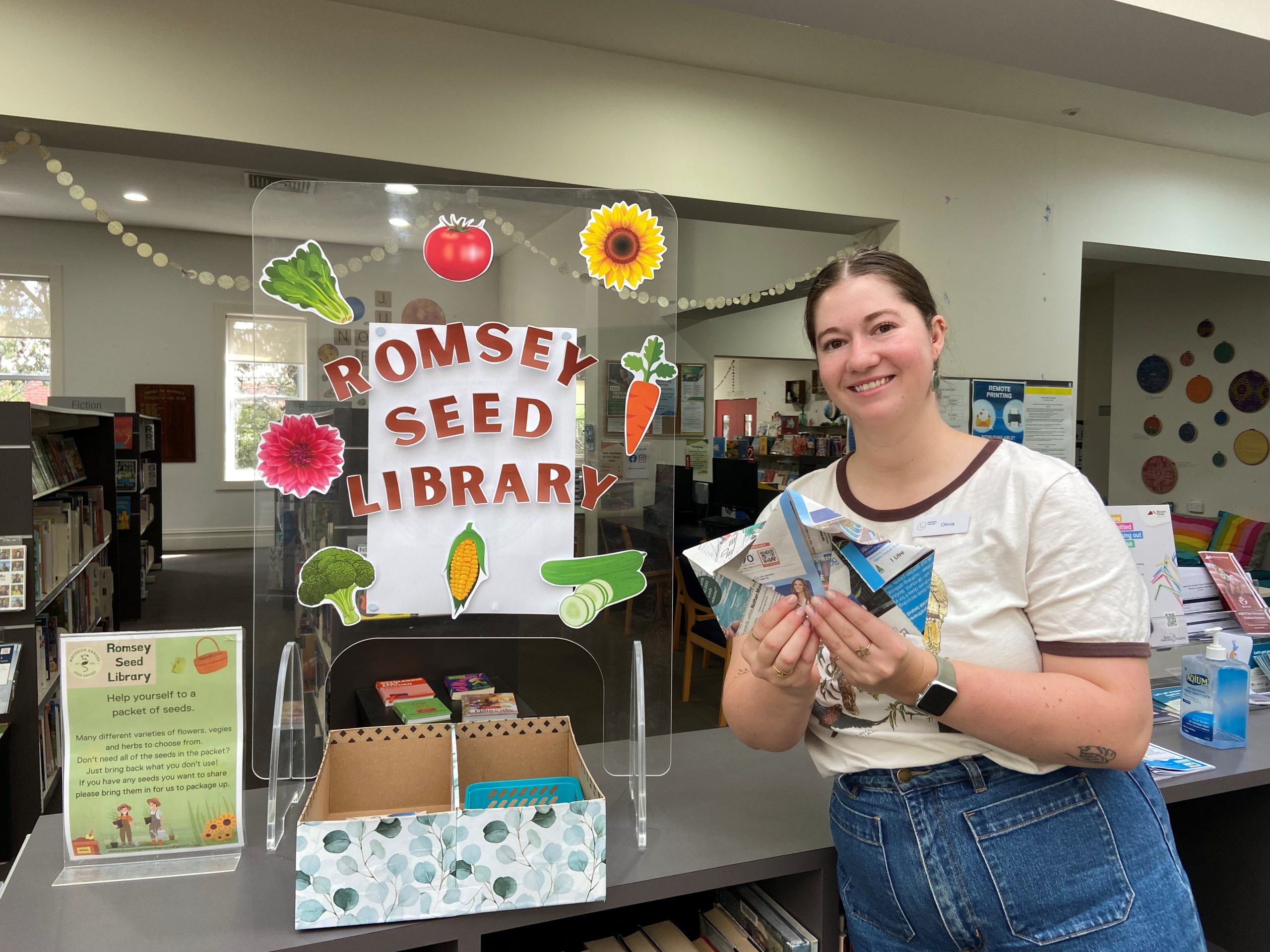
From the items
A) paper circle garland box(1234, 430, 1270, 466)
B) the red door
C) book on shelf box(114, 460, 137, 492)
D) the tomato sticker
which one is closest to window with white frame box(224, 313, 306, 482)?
the tomato sticker

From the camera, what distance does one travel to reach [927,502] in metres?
1.14

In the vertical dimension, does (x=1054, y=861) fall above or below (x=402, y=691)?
above

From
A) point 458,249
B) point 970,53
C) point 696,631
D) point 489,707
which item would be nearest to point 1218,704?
point 489,707

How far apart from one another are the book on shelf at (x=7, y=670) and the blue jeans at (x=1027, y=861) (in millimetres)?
2824

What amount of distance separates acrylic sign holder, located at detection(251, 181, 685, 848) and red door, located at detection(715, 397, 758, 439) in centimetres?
889

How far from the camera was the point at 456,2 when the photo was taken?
3.29 metres

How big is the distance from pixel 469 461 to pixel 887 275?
73cm

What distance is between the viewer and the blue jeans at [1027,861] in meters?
1.05

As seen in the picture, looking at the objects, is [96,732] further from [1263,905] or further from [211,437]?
[211,437]

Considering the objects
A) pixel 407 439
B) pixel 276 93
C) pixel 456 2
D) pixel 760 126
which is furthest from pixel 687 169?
pixel 407 439

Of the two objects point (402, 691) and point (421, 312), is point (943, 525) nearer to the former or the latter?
point (421, 312)

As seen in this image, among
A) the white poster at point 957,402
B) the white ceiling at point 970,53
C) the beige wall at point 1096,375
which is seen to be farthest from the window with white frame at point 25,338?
the beige wall at point 1096,375

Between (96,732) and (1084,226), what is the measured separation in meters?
5.22

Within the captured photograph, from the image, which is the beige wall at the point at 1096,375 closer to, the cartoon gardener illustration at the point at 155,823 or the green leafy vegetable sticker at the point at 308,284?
the green leafy vegetable sticker at the point at 308,284
